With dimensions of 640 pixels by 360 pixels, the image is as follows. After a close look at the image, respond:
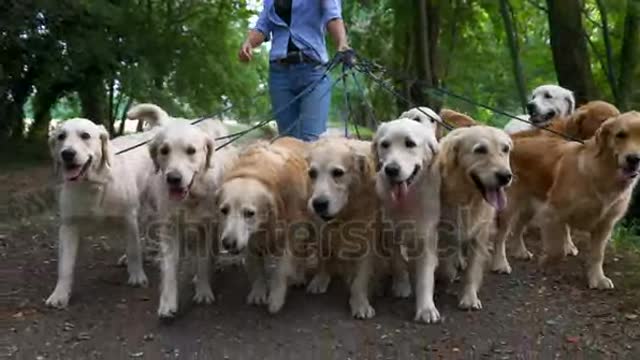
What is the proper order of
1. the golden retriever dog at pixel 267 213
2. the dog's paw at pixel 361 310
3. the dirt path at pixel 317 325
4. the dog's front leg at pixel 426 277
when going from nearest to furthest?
1. the dirt path at pixel 317 325
2. the golden retriever dog at pixel 267 213
3. the dog's front leg at pixel 426 277
4. the dog's paw at pixel 361 310

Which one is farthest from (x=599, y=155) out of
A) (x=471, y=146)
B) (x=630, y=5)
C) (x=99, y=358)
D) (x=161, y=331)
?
(x=630, y=5)

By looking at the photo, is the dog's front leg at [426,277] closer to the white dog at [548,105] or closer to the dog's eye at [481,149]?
the dog's eye at [481,149]

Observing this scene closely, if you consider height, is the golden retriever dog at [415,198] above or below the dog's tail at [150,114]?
below

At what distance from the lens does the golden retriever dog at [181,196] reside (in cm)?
509

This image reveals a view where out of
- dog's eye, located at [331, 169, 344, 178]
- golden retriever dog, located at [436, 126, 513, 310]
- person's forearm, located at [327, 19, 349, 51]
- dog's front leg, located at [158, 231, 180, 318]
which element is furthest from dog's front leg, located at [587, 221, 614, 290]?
dog's front leg, located at [158, 231, 180, 318]

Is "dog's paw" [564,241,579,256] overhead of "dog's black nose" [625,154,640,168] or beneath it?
beneath

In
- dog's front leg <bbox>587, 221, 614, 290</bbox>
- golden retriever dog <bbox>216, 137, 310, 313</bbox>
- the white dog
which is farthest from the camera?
the white dog

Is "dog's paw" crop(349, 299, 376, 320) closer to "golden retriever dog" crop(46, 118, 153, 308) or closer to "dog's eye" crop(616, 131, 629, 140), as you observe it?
"golden retriever dog" crop(46, 118, 153, 308)

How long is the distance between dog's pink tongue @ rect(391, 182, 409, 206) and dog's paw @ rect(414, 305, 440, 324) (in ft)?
2.26

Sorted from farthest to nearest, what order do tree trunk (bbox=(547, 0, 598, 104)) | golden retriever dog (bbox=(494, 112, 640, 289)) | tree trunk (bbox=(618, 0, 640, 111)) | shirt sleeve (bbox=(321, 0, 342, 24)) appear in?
tree trunk (bbox=(618, 0, 640, 111)) → tree trunk (bbox=(547, 0, 598, 104)) → shirt sleeve (bbox=(321, 0, 342, 24)) → golden retriever dog (bbox=(494, 112, 640, 289))

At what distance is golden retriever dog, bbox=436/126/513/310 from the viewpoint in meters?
5.09

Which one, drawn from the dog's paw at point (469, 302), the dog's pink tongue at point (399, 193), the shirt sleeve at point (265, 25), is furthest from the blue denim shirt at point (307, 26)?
the dog's paw at point (469, 302)

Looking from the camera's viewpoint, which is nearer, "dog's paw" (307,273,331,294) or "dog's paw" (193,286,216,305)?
"dog's paw" (193,286,216,305)

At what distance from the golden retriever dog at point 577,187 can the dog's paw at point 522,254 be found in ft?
0.85
